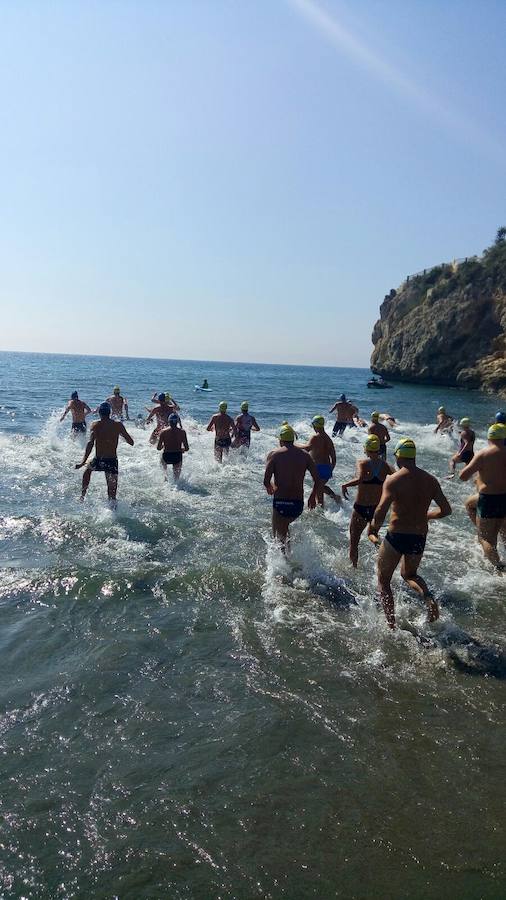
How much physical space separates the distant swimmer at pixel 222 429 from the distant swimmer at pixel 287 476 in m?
6.80

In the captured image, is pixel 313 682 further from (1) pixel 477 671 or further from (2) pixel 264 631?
(1) pixel 477 671

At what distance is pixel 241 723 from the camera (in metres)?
4.12

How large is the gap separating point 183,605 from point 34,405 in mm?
28421

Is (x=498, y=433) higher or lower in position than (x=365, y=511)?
higher

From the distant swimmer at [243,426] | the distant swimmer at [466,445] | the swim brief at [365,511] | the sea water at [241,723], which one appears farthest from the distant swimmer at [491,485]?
the distant swimmer at [243,426]

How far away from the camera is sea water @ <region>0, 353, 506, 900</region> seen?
3018 millimetres

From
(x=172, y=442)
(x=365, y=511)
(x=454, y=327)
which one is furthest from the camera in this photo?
(x=454, y=327)

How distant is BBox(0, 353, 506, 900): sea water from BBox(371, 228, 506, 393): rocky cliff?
42.7 metres

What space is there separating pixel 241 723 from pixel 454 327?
167 feet

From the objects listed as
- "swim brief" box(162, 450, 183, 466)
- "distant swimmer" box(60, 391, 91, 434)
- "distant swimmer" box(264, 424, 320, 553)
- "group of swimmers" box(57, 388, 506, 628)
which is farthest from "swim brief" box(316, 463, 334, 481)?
"distant swimmer" box(60, 391, 91, 434)

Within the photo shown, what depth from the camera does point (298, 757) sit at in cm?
380

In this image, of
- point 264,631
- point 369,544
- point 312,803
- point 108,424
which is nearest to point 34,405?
point 108,424

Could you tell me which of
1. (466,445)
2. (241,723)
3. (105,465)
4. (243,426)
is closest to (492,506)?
(241,723)

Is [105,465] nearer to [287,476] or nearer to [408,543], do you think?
[287,476]
